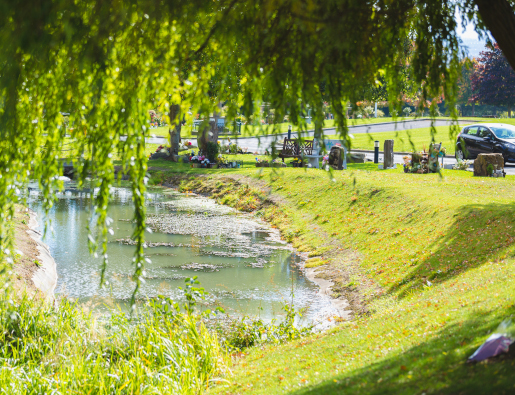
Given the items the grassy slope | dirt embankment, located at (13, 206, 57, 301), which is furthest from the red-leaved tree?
dirt embankment, located at (13, 206, 57, 301)

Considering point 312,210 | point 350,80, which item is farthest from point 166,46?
point 312,210

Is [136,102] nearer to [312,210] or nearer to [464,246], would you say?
[464,246]

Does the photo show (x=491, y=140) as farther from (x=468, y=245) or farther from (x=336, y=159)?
(x=468, y=245)

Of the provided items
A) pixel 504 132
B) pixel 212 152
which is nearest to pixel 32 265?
pixel 212 152

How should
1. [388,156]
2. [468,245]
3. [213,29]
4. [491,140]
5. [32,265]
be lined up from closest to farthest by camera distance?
[213,29] → [468,245] → [32,265] → [388,156] → [491,140]

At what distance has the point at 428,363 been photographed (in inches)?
237

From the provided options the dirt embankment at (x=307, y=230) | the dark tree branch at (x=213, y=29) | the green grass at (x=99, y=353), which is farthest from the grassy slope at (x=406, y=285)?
the dark tree branch at (x=213, y=29)

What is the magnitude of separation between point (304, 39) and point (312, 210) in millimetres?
15613

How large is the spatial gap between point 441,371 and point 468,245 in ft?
24.2

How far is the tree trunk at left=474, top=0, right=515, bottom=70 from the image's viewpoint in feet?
19.1

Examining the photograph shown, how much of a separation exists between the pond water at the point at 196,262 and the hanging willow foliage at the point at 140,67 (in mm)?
4127

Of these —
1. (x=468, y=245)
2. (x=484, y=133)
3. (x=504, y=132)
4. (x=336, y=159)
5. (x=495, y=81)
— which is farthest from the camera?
(x=495, y=81)

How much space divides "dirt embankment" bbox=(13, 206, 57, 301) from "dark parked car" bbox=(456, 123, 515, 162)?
18.0 m

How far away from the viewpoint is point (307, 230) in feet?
61.8
